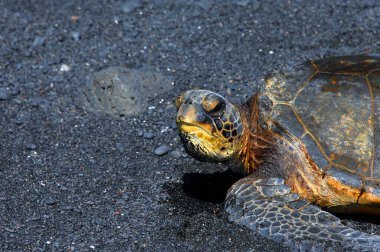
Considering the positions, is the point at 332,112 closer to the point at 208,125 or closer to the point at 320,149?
the point at 320,149

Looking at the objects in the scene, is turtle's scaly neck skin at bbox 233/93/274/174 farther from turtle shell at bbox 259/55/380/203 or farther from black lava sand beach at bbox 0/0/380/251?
black lava sand beach at bbox 0/0/380/251

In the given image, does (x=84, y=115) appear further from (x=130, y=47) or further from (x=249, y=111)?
(x=249, y=111)

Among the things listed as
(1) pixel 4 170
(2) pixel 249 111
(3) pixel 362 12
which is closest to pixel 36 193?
(1) pixel 4 170

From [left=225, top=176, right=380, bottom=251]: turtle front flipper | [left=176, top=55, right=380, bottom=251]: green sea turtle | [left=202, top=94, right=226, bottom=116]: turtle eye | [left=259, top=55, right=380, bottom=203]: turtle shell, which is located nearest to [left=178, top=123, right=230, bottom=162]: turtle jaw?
[left=176, top=55, right=380, bottom=251]: green sea turtle

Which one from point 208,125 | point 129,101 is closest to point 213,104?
point 208,125

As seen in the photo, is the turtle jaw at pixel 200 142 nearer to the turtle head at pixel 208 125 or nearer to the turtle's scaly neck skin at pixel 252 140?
the turtle head at pixel 208 125

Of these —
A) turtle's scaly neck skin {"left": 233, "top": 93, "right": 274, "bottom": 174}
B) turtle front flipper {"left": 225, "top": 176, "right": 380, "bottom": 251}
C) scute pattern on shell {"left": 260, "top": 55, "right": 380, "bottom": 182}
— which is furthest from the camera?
turtle's scaly neck skin {"left": 233, "top": 93, "right": 274, "bottom": 174}
